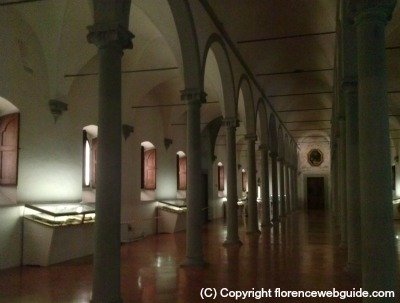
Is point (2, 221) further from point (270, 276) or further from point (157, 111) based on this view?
point (157, 111)

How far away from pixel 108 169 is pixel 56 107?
6.25 meters

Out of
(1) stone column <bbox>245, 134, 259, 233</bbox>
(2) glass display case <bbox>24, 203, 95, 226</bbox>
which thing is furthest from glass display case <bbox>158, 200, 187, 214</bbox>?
(2) glass display case <bbox>24, 203, 95, 226</bbox>

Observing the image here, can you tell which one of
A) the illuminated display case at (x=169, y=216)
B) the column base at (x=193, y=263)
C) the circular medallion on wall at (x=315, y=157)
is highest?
the circular medallion on wall at (x=315, y=157)

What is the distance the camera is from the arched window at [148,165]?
57.3ft

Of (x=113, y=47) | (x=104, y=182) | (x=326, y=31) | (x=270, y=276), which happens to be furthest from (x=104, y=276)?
(x=326, y=31)

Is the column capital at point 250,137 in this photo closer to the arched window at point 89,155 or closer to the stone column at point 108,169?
the arched window at point 89,155

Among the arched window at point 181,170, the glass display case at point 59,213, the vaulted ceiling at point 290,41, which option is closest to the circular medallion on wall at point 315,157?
the vaulted ceiling at point 290,41

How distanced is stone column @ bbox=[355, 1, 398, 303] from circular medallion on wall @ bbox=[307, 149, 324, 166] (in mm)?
35013

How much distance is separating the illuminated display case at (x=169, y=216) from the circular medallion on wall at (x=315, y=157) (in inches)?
968

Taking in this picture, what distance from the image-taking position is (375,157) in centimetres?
532

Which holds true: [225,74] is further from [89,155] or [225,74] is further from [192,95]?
[89,155]

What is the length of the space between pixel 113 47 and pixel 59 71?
592cm

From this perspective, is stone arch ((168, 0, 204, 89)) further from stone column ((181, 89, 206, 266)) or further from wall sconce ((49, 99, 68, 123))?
wall sconce ((49, 99, 68, 123))

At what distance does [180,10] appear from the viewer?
9.11 metres
